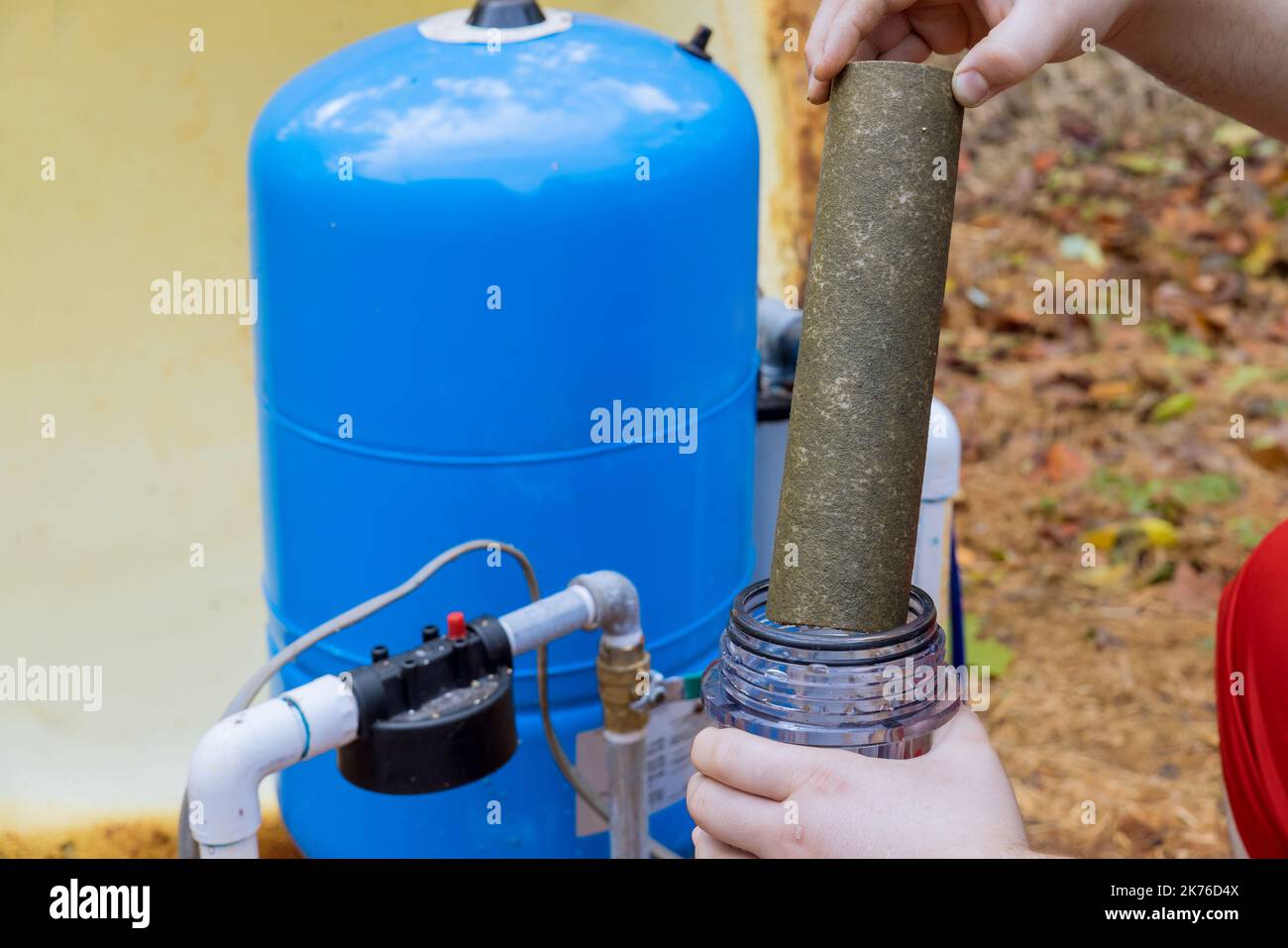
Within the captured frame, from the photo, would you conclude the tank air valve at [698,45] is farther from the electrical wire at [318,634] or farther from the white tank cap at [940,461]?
the electrical wire at [318,634]

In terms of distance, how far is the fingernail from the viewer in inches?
49.7

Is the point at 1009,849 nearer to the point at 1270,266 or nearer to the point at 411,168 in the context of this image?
the point at 411,168

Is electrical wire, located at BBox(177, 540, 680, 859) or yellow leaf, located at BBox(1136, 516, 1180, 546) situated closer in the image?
electrical wire, located at BBox(177, 540, 680, 859)

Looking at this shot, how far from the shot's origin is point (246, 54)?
116 inches

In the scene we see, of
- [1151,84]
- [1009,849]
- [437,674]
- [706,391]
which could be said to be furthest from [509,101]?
[1151,84]

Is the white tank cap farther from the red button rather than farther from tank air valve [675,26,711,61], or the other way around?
the red button

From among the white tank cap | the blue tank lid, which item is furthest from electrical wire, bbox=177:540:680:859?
the white tank cap

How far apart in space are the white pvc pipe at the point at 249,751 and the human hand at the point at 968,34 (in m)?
0.82

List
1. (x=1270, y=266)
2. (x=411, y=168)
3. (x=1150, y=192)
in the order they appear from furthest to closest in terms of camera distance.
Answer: (x=1150, y=192)
(x=1270, y=266)
(x=411, y=168)

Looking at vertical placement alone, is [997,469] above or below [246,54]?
below

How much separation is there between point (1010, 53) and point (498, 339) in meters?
0.72

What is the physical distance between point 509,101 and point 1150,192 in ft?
12.2

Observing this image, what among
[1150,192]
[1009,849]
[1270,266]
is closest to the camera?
[1009,849]

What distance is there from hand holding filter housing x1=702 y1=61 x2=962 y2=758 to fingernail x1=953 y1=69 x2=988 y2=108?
16 mm
